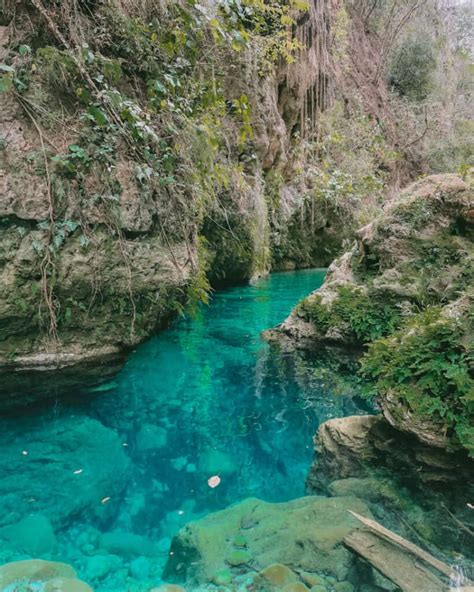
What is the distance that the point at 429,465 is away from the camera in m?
2.88

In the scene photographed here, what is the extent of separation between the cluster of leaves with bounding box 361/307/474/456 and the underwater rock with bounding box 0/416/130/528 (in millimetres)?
2192

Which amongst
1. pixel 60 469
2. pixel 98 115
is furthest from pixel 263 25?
pixel 60 469

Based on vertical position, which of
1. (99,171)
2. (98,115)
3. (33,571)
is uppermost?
(98,115)

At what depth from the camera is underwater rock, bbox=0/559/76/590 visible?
2.17m

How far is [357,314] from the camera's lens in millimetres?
5707

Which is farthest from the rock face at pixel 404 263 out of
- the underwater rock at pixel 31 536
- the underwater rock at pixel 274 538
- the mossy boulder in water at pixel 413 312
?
the underwater rock at pixel 31 536

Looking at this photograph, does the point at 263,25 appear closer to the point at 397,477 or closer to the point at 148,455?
the point at 148,455

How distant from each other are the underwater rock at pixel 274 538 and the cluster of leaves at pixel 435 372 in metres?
0.77

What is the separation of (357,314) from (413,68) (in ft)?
65.8

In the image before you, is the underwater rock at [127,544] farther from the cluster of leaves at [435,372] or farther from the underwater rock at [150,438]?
the cluster of leaves at [435,372]

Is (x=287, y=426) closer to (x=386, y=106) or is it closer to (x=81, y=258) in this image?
(x=81, y=258)

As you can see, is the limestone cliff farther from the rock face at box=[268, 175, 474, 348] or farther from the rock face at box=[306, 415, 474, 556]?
the rock face at box=[306, 415, 474, 556]

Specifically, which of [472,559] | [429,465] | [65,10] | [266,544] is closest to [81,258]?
[65,10]

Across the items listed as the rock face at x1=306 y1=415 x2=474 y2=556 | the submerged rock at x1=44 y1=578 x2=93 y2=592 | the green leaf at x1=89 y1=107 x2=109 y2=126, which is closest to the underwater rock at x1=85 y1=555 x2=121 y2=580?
the submerged rock at x1=44 y1=578 x2=93 y2=592
